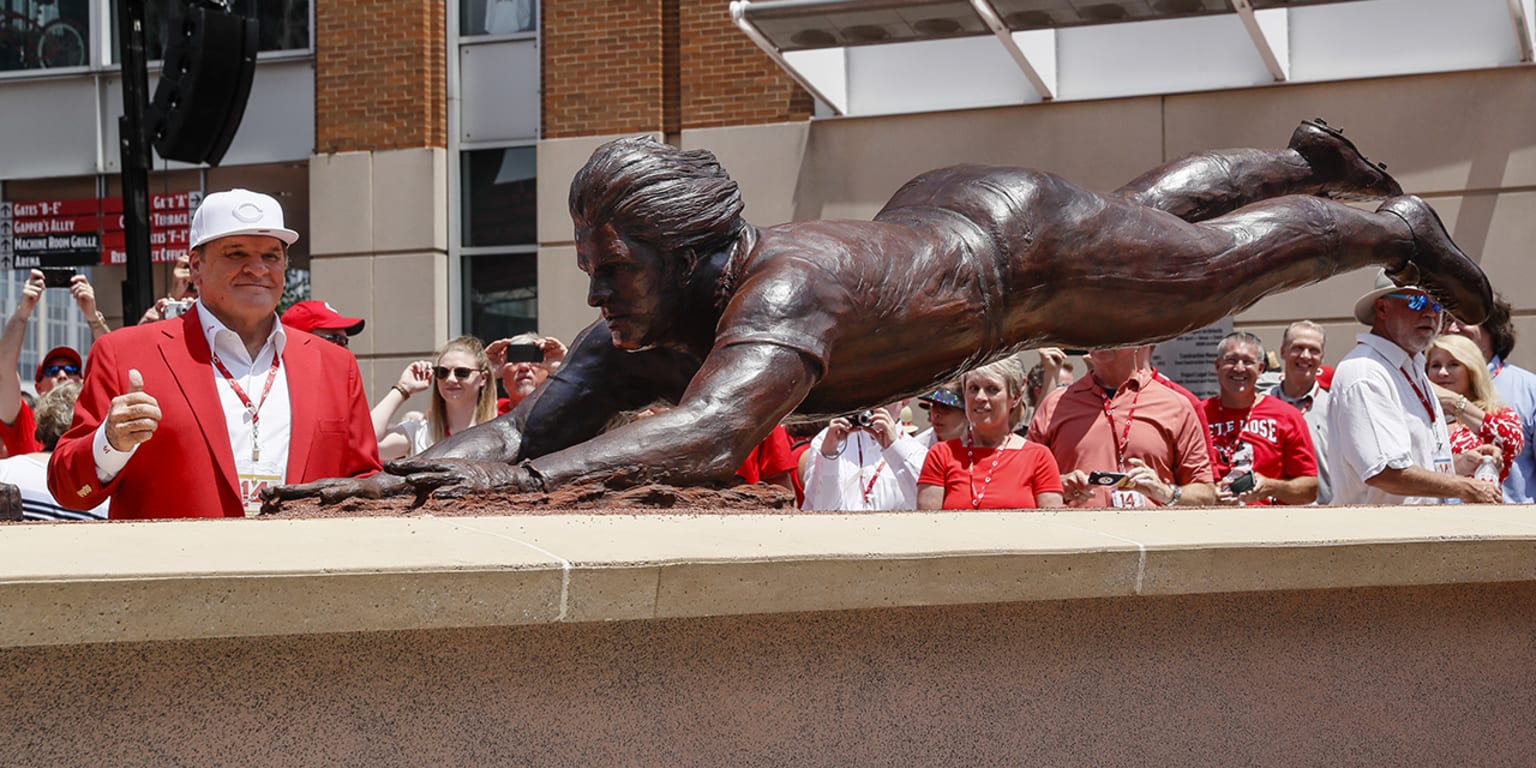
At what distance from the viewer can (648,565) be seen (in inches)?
106

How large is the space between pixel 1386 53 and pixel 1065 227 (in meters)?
8.30

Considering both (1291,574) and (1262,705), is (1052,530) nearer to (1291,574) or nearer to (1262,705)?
(1291,574)

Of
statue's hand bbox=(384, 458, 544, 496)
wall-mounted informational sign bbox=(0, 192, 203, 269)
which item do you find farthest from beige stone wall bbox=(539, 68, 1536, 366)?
statue's hand bbox=(384, 458, 544, 496)

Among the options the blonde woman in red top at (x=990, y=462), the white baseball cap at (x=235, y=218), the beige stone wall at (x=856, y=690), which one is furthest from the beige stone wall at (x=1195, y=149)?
the white baseball cap at (x=235, y=218)

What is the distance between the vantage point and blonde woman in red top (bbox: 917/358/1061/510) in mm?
5969

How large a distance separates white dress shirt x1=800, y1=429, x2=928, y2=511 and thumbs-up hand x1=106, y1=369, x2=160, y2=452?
327 cm

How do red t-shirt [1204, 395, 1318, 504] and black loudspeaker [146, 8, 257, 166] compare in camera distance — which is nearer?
red t-shirt [1204, 395, 1318, 504]

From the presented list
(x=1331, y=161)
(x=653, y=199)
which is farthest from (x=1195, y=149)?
(x=653, y=199)

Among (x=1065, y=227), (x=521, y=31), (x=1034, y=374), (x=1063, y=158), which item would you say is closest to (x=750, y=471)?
(x=1065, y=227)

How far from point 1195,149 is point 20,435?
26.9 feet

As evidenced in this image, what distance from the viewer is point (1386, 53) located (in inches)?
470

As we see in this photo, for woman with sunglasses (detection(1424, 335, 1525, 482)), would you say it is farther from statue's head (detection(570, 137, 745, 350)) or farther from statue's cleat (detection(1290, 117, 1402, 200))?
statue's head (detection(570, 137, 745, 350))

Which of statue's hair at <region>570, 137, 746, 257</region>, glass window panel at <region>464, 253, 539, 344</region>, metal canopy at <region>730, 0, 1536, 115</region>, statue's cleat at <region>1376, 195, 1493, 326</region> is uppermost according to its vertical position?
metal canopy at <region>730, 0, 1536, 115</region>

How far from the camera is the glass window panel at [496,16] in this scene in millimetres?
14617
